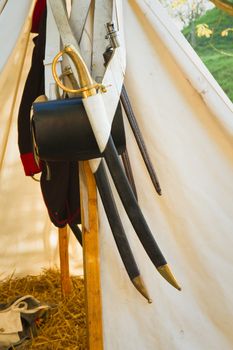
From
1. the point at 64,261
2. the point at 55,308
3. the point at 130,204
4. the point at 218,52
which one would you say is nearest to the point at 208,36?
the point at 218,52

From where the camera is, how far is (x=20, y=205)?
7.21ft

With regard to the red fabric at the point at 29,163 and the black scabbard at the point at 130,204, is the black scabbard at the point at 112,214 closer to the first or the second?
the black scabbard at the point at 130,204

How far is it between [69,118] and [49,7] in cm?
39

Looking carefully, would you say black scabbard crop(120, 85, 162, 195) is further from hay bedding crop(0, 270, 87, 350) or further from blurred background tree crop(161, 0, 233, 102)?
blurred background tree crop(161, 0, 233, 102)

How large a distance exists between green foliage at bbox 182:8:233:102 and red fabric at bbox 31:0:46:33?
16.9 feet

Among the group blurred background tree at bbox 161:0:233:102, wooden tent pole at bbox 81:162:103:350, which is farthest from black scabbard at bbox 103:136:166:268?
blurred background tree at bbox 161:0:233:102

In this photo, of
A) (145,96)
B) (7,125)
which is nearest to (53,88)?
(145,96)

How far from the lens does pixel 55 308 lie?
2055mm

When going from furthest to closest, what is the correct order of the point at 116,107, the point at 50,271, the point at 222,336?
the point at 50,271
the point at 222,336
the point at 116,107

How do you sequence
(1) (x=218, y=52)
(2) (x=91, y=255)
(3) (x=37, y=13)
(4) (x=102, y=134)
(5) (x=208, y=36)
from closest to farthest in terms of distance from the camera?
(4) (x=102, y=134) → (2) (x=91, y=255) → (3) (x=37, y=13) → (5) (x=208, y=36) → (1) (x=218, y=52)

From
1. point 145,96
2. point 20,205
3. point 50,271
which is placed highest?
point 145,96

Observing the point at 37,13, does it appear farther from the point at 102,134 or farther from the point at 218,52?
the point at 218,52

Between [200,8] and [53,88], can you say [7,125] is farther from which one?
[200,8]

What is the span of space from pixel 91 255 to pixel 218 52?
6.49 metres
